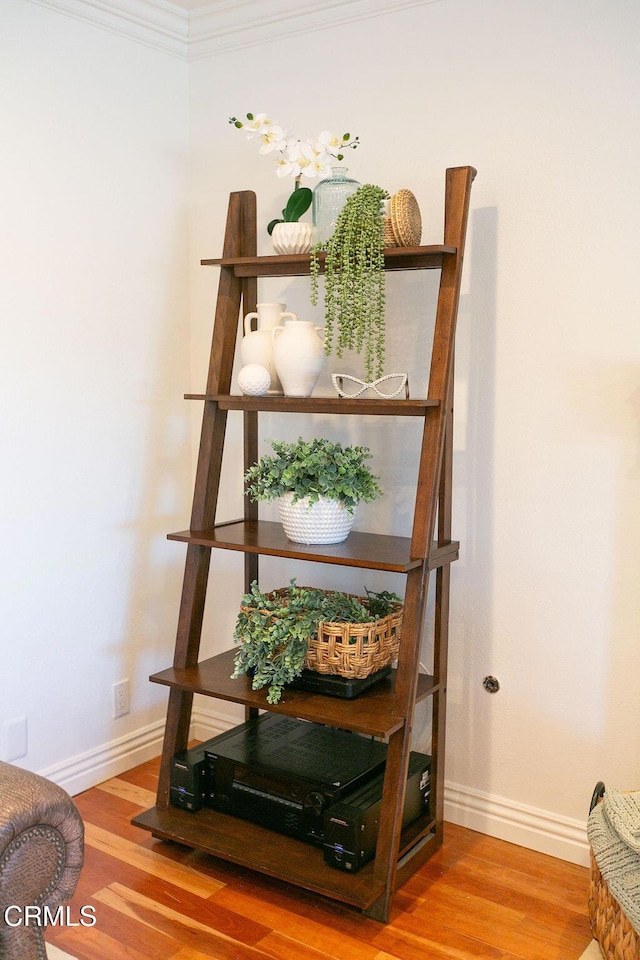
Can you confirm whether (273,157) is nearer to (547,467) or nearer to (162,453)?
(162,453)

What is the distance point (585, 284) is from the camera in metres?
2.22

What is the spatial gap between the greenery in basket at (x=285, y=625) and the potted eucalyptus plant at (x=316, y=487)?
0.57ft

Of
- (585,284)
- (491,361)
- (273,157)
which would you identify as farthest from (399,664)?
(273,157)

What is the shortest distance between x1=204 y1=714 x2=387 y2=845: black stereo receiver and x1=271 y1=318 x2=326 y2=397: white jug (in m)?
0.99

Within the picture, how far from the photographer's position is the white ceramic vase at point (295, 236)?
2312 millimetres

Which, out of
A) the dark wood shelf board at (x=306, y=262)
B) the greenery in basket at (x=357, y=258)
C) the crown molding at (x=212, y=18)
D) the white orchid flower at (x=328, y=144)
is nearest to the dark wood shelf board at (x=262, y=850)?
the greenery in basket at (x=357, y=258)

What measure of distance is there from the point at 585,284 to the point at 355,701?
1.22 m

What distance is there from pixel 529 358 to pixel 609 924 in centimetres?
137

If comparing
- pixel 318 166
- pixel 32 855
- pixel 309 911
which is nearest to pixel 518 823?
pixel 309 911

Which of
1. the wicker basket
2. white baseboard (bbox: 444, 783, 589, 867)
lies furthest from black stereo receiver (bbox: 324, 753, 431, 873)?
the wicker basket

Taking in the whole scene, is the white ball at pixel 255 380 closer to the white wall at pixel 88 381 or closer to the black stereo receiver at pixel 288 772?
the white wall at pixel 88 381

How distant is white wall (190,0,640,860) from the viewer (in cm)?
219

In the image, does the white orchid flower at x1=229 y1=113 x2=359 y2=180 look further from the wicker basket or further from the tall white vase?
the wicker basket

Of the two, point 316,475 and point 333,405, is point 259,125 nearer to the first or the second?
point 333,405
